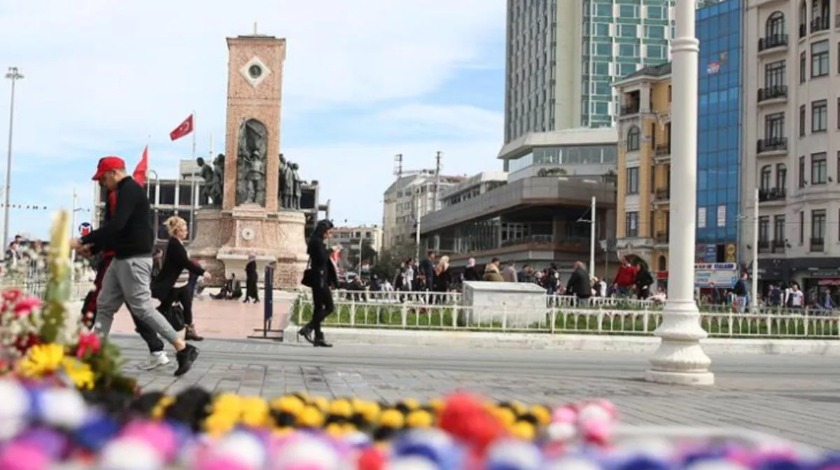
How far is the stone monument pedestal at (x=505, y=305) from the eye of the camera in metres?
19.9

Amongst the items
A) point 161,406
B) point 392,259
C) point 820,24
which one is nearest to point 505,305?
point 161,406

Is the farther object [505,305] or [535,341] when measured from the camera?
[505,305]

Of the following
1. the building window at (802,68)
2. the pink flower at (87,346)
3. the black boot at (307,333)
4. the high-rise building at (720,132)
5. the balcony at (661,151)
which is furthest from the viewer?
the balcony at (661,151)

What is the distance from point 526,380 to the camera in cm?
1188

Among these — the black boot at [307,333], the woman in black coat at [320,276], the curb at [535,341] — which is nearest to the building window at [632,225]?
the curb at [535,341]

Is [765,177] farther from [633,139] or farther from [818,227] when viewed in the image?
[633,139]

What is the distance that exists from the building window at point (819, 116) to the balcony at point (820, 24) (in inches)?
158

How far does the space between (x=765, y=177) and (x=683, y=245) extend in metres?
55.5

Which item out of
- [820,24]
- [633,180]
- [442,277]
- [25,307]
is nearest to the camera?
[25,307]

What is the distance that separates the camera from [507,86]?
423ft

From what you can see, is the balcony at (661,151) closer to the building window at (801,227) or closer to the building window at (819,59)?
the building window at (801,227)

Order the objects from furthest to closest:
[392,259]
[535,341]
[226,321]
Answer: [392,259], [226,321], [535,341]

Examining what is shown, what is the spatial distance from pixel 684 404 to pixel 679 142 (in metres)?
3.67

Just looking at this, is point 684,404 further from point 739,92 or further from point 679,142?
point 739,92
